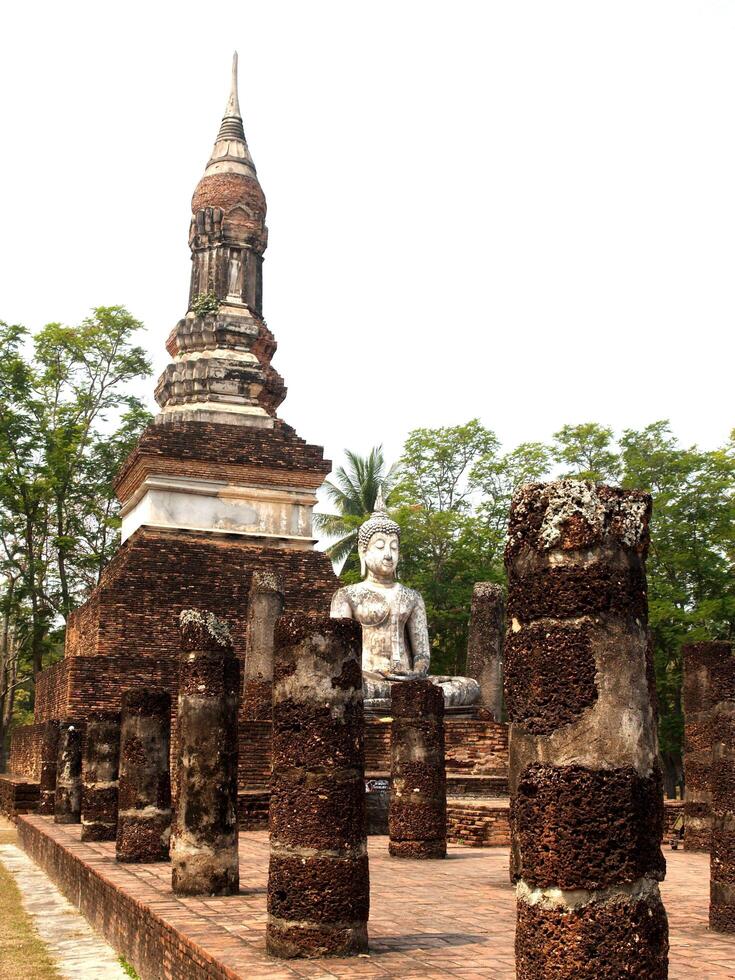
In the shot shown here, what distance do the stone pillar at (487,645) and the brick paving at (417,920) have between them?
8151 millimetres

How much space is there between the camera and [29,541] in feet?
92.6

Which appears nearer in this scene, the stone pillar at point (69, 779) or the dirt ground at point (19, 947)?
the dirt ground at point (19, 947)

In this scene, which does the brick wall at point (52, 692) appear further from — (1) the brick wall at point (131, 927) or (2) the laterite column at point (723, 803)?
(2) the laterite column at point (723, 803)

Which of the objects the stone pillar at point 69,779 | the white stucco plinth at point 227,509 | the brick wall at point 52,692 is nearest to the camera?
the stone pillar at point 69,779

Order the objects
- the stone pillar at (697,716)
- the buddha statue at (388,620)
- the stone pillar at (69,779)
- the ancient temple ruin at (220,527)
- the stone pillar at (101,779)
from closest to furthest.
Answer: the stone pillar at (101,779)
the stone pillar at (697,716)
the stone pillar at (69,779)
the ancient temple ruin at (220,527)
the buddha statue at (388,620)

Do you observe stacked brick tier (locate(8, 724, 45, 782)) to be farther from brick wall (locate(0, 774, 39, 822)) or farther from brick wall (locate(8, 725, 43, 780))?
brick wall (locate(0, 774, 39, 822))

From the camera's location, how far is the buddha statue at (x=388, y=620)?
1691 centimetres

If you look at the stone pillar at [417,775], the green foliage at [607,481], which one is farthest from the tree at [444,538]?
the stone pillar at [417,775]

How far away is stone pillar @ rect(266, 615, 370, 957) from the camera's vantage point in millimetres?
5730

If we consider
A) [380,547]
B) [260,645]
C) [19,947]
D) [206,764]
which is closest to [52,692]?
[260,645]

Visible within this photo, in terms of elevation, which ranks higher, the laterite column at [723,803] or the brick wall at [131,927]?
the laterite column at [723,803]

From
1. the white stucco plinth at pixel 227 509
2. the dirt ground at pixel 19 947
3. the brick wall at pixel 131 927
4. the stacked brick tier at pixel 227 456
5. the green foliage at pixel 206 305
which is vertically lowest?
the dirt ground at pixel 19 947

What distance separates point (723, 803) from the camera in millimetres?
7125

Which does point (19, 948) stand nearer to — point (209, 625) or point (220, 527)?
point (209, 625)
